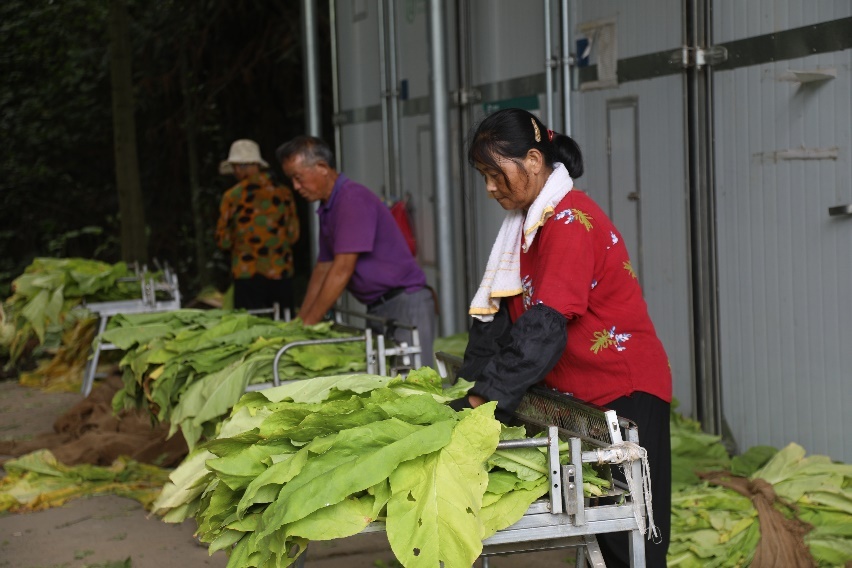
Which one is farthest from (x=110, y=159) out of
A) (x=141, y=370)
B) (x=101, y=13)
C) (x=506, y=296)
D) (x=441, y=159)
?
(x=506, y=296)

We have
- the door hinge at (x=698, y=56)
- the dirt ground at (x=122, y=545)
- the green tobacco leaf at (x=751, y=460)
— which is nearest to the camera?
the dirt ground at (x=122, y=545)

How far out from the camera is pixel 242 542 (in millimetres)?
2943

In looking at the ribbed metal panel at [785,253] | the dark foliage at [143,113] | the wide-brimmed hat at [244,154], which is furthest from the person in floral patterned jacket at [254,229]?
the dark foliage at [143,113]

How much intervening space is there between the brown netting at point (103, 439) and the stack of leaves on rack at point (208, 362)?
0.80 m

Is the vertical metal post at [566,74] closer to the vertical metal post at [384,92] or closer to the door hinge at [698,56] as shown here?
the door hinge at [698,56]

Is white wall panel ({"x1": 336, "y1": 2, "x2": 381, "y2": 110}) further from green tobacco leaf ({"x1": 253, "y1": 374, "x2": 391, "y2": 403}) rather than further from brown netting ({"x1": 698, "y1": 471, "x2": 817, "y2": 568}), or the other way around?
green tobacco leaf ({"x1": 253, "y1": 374, "x2": 391, "y2": 403})

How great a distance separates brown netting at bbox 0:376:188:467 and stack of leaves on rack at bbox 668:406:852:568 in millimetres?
3075

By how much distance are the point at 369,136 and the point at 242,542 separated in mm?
8580

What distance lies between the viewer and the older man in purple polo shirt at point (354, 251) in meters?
6.01

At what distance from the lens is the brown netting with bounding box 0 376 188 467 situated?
7379 millimetres

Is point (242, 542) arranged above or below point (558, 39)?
below

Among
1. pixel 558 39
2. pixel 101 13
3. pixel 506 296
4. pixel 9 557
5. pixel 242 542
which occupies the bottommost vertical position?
pixel 9 557

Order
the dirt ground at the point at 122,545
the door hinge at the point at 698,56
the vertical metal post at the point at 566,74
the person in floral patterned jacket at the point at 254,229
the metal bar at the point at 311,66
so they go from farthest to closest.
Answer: the metal bar at the point at 311,66 < the person in floral patterned jacket at the point at 254,229 < the vertical metal post at the point at 566,74 < the door hinge at the point at 698,56 < the dirt ground at the point at 122,545

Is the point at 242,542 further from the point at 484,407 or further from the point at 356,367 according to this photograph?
the point at 356,367
